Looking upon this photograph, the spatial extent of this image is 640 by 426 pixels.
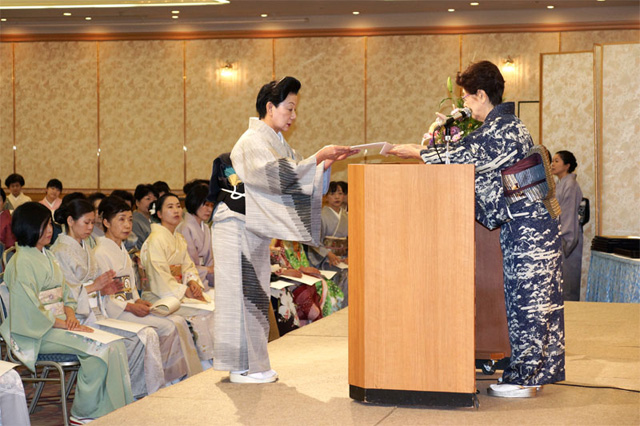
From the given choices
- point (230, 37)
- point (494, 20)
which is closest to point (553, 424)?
point (494, 20)

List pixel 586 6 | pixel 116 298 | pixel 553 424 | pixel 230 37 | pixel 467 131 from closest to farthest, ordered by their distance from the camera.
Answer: pixel 553 424
pixel 467 131
pixel 116 298
pixel 586 6
pixel 230 37

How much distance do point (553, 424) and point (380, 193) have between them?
1003 millimetres

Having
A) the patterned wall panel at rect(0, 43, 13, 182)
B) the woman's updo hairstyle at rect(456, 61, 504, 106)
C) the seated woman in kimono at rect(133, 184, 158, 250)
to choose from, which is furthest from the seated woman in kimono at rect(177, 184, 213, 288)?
the patterned wall panel at rect(0, 43, 13, 182)

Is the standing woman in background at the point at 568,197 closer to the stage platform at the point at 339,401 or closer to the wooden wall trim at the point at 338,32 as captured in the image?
the stage platform at the point at 339,401

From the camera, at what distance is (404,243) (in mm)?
2951

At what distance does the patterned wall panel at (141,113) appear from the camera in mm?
11422

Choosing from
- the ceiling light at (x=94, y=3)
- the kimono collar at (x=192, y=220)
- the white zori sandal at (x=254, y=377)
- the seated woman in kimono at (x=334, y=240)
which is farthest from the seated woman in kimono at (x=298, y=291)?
the ceiling light at (x=94, y=3)

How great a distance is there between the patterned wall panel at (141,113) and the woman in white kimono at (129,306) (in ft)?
22.1

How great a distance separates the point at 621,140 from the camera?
6926 millimetres

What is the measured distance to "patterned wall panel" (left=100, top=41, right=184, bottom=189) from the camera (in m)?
11.4

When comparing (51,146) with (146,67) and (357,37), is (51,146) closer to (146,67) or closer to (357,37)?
(146,67)

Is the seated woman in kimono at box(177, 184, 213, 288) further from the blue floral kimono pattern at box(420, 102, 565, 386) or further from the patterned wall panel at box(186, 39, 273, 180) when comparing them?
the patterned wall panel at box(186, 39, 273, 180)

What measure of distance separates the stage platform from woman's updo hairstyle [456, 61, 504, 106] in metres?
0.96

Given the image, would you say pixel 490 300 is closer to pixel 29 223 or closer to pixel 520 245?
pixel 520 245
